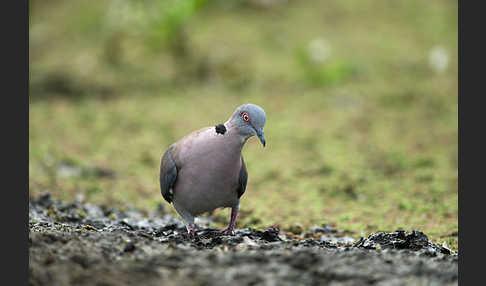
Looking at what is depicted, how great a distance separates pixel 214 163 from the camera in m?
4.61

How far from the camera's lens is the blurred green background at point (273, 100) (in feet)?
25.5

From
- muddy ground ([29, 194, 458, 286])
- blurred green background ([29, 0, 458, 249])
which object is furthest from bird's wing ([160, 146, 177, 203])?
blurred green background ([29, 0, 458, 249])

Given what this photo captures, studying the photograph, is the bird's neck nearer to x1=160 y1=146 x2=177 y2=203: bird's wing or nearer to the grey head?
the grey head

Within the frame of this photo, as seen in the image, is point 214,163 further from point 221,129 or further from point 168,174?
point 168,174

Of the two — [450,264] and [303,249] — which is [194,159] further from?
[450,264]

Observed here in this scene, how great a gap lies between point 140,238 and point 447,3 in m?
16.4

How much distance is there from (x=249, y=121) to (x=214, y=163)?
1.42 feet

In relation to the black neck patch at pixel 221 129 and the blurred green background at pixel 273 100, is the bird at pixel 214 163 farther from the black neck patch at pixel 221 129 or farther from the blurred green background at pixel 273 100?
the blurred green background at pixel 273 100

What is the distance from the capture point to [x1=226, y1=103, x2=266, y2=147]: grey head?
15.2ft

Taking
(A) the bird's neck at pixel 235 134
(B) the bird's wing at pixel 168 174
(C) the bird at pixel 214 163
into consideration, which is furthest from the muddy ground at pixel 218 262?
(A) the bird's neck at pixel 235 134

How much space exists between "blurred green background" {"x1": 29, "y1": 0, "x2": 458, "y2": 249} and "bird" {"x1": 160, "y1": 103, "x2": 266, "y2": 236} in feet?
5.96

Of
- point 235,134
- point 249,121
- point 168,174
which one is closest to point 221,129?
point 235,134

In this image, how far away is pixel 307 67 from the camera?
13.7 metres

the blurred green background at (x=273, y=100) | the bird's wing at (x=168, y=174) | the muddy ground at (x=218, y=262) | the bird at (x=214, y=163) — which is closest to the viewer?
the muddy ground at (x=218, y=262)
